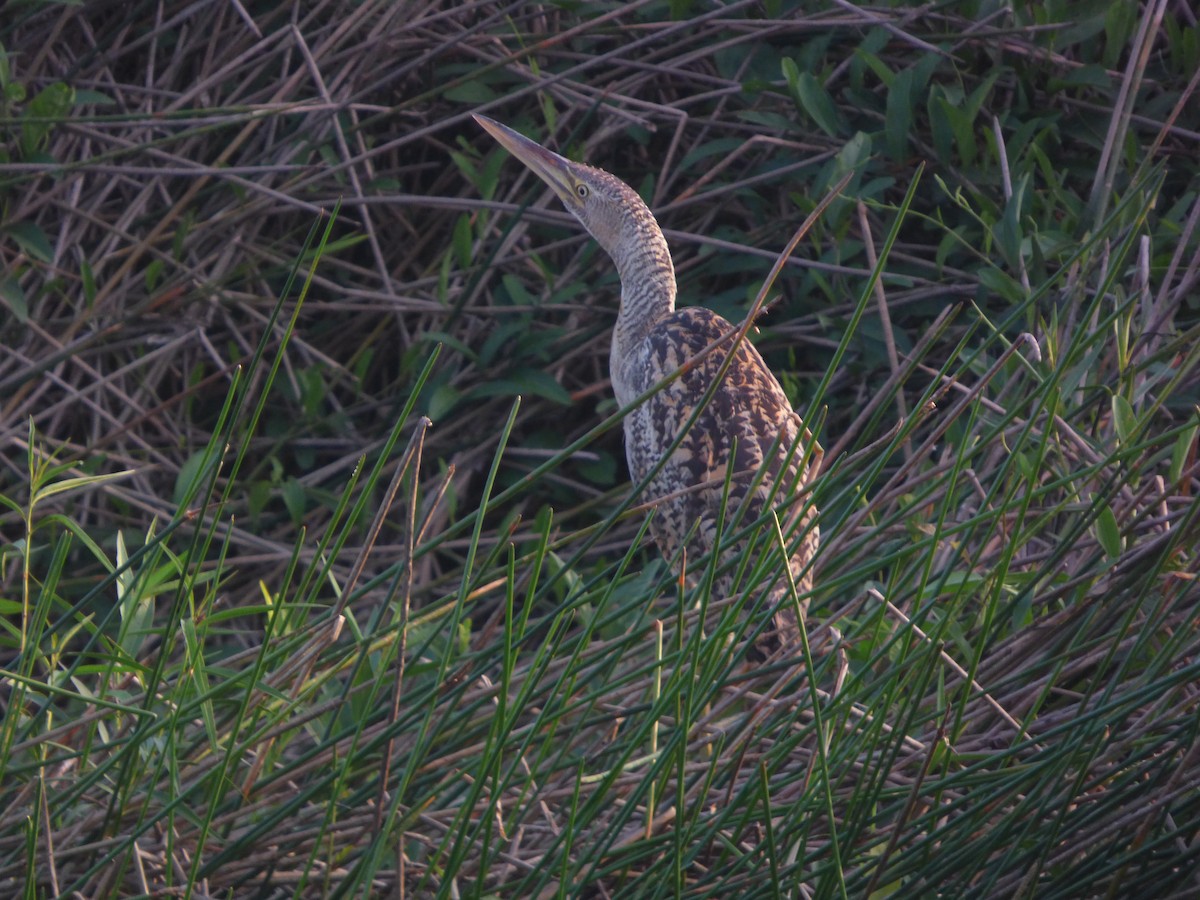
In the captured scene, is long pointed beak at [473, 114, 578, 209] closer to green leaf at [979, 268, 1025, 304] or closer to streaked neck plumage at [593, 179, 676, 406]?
streaked neck plumage at [593, 179, 676, 406]

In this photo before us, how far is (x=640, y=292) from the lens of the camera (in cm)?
356

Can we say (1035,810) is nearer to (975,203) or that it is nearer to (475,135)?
(975,203)

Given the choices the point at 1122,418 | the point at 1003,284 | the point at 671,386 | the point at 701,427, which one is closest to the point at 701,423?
the point at 701,427

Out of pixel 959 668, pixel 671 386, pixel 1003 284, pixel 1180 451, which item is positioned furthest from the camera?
pixel 671 386

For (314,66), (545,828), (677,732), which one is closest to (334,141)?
(314,66)

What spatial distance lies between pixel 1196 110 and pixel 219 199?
2.32 metres

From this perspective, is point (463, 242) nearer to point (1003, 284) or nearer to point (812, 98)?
point (812, 98)

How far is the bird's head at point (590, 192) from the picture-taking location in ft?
11.8

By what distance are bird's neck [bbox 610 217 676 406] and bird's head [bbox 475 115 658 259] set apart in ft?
0.07

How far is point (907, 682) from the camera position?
1719 millimetres

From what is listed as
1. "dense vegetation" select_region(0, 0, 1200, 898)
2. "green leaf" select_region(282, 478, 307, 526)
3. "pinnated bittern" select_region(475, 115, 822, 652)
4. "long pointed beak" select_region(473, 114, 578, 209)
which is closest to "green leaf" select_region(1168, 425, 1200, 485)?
"dense vegetation" select_region(0, 0, 1200, 898)

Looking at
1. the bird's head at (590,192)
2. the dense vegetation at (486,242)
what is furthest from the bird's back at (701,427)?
the bird's head at (590,192)

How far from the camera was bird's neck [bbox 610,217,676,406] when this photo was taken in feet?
11.5

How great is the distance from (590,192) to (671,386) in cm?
52
